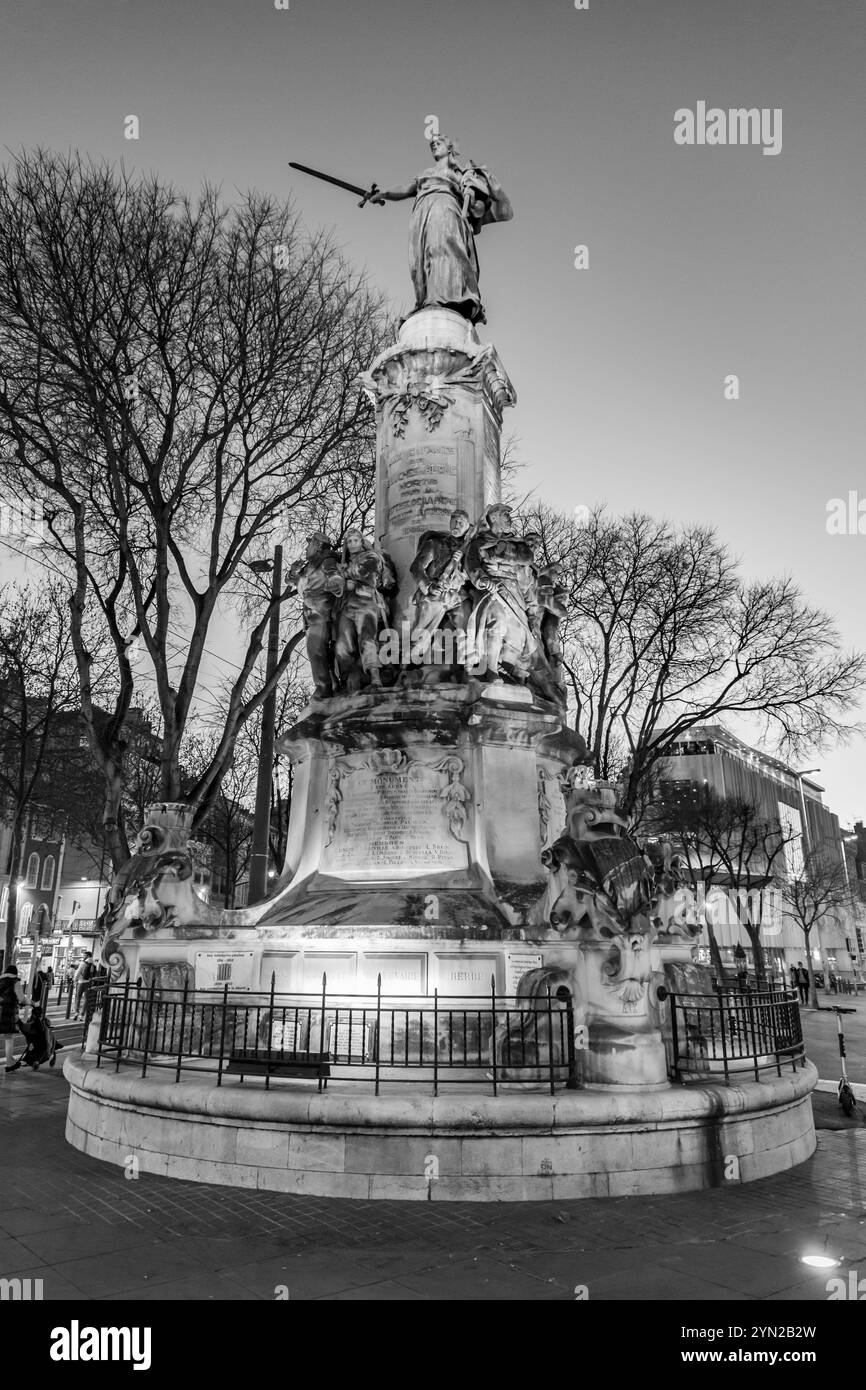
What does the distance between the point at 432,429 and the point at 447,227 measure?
4123mm

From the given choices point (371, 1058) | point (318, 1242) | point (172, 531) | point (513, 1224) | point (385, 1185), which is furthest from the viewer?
point (172, 531)

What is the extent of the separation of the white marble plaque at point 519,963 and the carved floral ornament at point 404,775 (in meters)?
1.83

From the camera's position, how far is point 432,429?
13977mm

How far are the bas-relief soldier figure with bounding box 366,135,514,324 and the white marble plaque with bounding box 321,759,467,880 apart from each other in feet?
27.0

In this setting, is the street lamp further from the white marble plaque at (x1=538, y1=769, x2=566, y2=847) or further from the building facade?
the white marble plaque at (x1=538, y1=769, x2=566, y2=847)

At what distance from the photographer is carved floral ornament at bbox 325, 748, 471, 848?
11.2m

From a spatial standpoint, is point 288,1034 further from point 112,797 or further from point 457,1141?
point 112,797

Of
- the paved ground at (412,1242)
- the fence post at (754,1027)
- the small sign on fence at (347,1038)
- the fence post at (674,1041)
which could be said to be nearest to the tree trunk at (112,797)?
the small sign on fence at (347,1038)

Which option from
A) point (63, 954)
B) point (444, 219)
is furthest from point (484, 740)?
point (63, 954)

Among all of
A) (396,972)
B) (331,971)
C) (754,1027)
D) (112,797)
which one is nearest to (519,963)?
(396,972)

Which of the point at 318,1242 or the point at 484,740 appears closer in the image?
the point at 318,1242
